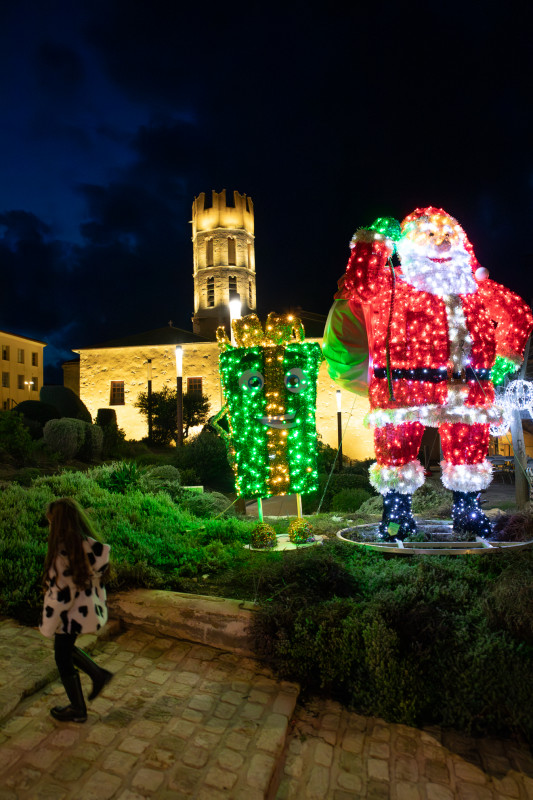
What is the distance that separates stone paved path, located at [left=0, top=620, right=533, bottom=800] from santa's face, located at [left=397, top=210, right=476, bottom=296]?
3.70 m

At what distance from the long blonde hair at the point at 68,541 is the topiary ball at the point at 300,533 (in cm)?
310

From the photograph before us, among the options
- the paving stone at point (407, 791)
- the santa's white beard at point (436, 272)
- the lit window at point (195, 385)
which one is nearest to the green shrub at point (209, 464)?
the santa's white beard at point (436, 272)

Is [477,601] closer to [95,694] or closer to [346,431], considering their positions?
[95,694]

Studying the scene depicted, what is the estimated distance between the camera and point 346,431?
27.6 metres

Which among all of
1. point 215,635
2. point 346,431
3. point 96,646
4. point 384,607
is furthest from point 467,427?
point 346,431

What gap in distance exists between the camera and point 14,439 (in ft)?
39.2

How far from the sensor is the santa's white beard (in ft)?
16.7

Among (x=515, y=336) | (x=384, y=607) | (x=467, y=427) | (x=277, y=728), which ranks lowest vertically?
(x=277, y=728)

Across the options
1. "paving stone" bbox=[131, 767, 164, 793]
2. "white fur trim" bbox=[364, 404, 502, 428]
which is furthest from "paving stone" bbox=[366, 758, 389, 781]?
"white fur trim" bbox=[364, 404, 502, 428]

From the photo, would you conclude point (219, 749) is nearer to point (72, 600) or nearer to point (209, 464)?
point (72, 600)

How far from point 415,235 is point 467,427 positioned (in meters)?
1.92

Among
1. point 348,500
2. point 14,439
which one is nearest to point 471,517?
point 348,500

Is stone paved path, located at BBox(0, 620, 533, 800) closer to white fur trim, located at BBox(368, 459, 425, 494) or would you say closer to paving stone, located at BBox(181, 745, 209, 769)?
paving stone, located at BBox(181, 745, 209, 769)

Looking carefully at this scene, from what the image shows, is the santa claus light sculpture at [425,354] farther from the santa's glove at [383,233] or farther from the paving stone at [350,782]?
the paving stone at [350,782]
